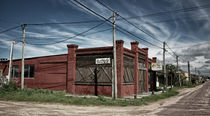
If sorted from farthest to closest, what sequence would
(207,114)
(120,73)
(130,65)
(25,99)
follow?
(130,65) < (120,73) < (25,99) < (207,114)

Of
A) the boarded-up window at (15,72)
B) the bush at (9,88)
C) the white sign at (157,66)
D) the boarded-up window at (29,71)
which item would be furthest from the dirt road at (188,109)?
the boarded-up window at (15,72)

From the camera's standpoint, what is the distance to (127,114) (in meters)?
9.95

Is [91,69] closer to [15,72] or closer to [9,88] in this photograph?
[9,88]

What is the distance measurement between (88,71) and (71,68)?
2.39 meters

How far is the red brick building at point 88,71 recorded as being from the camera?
Result: 18797 millimetres

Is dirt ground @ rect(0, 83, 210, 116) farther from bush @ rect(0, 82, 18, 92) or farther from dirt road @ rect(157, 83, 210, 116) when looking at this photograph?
bush @ rect(0, 82, 18, 92)

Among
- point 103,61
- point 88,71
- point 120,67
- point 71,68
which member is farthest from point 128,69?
point 71,68

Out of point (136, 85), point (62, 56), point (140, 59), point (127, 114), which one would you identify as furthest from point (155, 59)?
point (127, 114)

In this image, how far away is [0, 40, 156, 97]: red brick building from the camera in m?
18.8

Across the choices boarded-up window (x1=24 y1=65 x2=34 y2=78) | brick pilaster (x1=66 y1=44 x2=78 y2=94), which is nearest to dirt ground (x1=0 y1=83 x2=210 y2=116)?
brick pilaster (x1=66 y1=44 x2=78 y2=94)

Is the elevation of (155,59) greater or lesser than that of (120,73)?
greater

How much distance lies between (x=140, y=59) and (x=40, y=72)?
14.3 meters

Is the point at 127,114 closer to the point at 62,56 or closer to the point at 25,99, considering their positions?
the point at 25,99

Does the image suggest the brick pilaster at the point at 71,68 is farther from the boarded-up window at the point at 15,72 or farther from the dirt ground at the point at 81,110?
the boarded-up window at the point at 15,72
